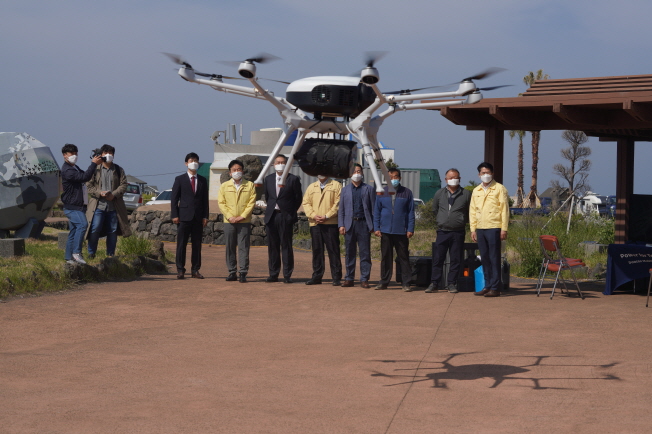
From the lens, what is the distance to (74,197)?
11.7 metres

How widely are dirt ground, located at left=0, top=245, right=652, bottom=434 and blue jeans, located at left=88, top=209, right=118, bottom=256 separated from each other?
5.27 ft

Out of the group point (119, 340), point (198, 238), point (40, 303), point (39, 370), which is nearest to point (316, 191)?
point (198, 238)

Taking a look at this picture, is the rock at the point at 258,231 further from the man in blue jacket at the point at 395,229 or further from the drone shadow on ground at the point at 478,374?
the drone shadow on ground at the point at 478,374

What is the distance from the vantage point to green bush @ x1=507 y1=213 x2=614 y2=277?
1513 centimetres

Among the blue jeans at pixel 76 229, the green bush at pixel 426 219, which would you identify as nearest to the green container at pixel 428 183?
the green bush at pixel 426 219

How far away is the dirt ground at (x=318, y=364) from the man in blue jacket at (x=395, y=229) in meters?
1.15

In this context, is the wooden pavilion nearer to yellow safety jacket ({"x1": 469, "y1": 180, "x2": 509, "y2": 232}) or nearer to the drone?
yellow safety jacket ({"x1": 469, "y1": 180, "x2": 509, "y2": 232})

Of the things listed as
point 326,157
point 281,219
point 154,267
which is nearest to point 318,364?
point 326,157

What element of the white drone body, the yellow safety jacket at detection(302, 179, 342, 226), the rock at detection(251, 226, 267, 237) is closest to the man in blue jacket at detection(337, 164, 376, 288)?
the yellow safety jacket at detection(302, 179, 342, 226)

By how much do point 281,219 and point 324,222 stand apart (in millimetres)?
672

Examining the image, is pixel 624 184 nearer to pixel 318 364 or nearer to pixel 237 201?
pixel 237 201

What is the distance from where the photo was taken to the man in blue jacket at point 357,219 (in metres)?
Answer: 12.4

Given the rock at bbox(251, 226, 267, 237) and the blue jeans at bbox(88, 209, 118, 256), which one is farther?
the rock at bbox(251, 226, 267, 237)

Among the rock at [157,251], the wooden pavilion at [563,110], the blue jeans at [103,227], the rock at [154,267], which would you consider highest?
the wooden pavilion at [563,110]
